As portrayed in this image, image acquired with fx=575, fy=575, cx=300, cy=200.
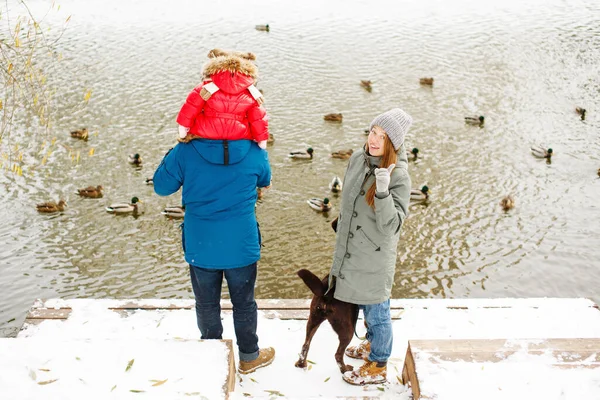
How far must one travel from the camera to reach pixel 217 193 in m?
3.71

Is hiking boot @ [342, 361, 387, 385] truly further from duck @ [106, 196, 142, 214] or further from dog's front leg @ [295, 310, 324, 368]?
duck @ [106, 196, 142, 214]

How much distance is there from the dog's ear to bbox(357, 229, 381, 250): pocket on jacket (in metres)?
0.44

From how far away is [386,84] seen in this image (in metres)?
15.7

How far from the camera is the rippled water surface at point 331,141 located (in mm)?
9094

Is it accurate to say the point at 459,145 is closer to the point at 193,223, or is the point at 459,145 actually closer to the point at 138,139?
the point at 138,139

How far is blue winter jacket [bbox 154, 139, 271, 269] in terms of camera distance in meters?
3.66

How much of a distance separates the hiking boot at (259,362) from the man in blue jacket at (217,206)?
1.62 feet

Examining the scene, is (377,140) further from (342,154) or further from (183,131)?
(342,154)

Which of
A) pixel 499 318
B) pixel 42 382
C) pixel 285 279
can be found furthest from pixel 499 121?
pixel 42 382

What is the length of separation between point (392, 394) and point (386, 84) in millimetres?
12567

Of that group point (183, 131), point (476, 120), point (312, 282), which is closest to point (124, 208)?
point (312, 282)

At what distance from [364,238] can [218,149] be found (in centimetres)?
113

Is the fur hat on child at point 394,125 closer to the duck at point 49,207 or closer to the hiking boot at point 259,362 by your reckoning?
the hiking boot at point 259,362

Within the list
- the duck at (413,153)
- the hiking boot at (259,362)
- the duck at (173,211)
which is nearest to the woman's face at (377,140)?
the hiking boot at (259,362)
